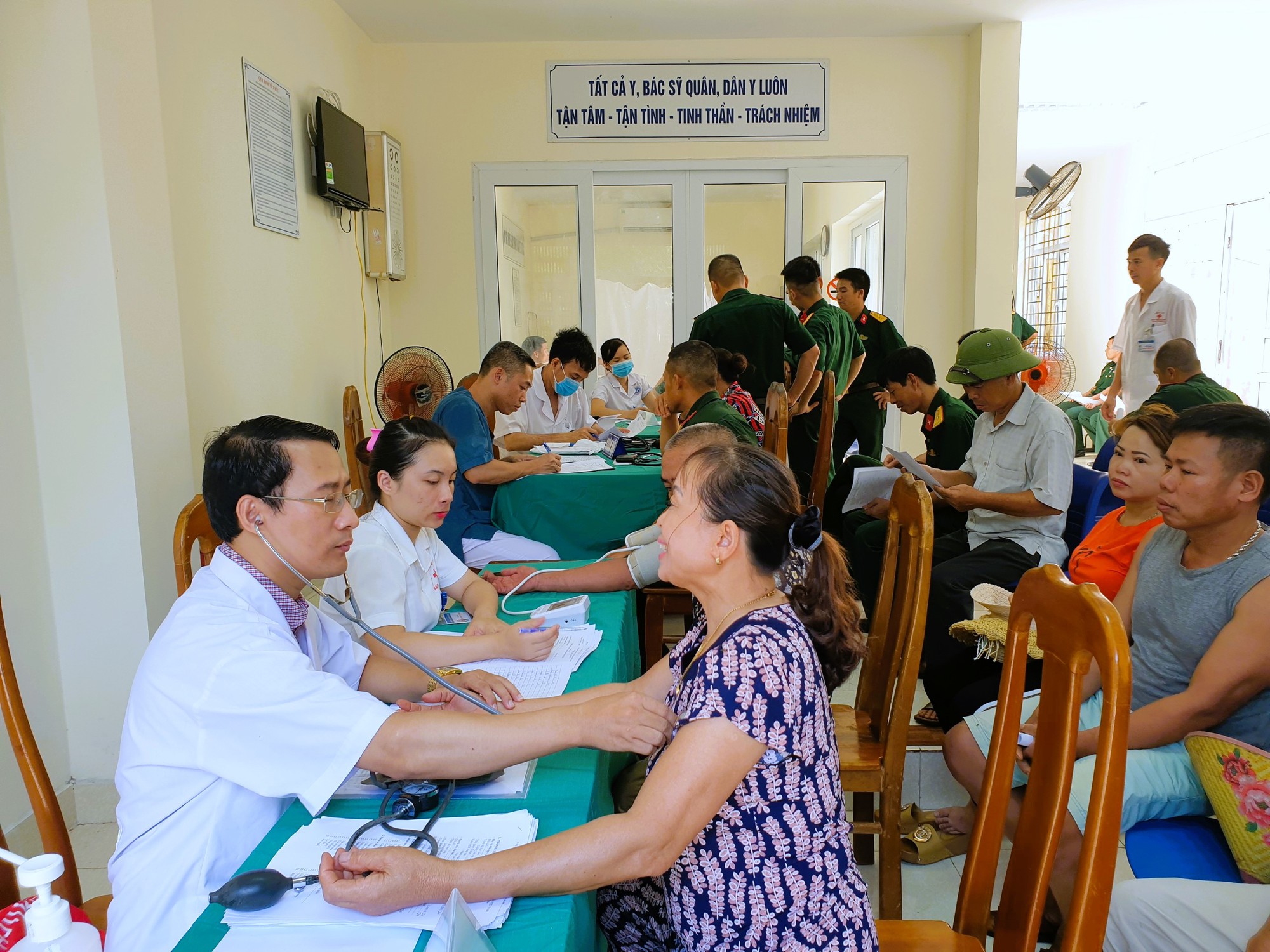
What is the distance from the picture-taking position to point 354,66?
504 cm

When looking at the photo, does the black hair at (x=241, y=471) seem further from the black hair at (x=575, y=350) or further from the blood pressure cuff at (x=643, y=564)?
the black hair at (x=575, y=350)

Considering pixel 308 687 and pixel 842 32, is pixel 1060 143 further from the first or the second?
pixel 308 687

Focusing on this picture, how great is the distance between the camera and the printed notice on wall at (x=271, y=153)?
357 cm

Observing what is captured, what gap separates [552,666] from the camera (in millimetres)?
1558

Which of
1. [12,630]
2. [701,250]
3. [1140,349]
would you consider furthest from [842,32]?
[12,630]

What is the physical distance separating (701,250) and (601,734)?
496 centimetres

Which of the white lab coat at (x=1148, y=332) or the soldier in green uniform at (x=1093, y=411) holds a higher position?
the white lab coat at (x=1148, y=332)

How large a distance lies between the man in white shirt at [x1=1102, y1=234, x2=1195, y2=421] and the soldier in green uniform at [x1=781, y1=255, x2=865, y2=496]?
163 centimetres

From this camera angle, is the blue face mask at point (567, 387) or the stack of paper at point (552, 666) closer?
the stack of paper at point (552, 666)

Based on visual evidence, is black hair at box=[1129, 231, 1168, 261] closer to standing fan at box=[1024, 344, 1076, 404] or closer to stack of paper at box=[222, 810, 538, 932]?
standing fan at box=[1024, 344, 1076, 404]

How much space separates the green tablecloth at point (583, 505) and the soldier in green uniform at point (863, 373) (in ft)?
7.17

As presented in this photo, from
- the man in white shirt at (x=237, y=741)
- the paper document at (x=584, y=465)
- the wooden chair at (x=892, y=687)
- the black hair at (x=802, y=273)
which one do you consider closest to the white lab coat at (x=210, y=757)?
the man in white shirt at (x=237, y=741)

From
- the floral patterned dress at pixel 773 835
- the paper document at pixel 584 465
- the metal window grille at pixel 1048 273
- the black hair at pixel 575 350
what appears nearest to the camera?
the floral patterned dress at pixel 773 835

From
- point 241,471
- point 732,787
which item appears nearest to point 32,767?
point 241,471
